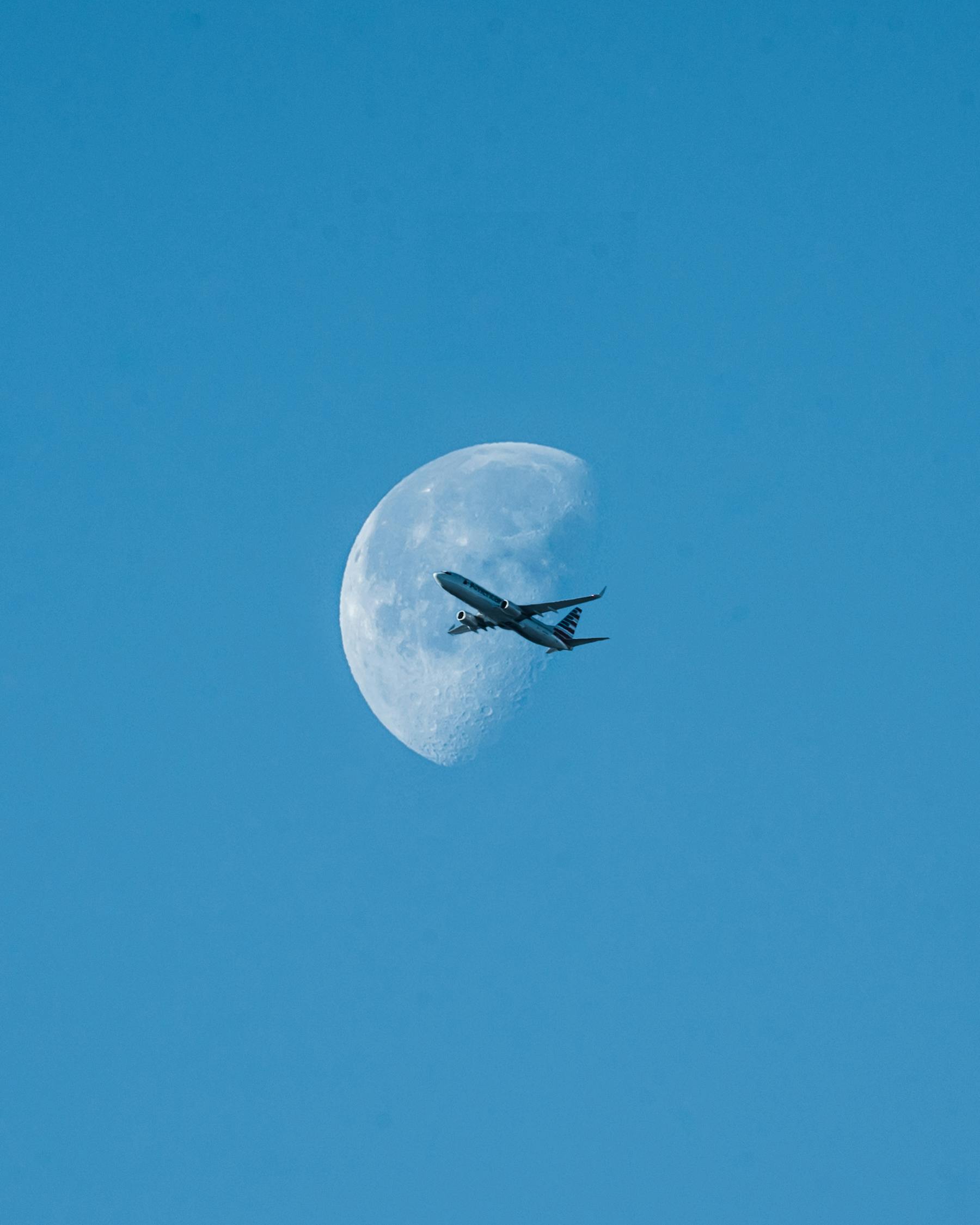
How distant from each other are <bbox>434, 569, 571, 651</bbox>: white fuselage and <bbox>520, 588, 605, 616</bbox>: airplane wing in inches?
17.9

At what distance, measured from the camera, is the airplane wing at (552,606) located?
11844 centimetres

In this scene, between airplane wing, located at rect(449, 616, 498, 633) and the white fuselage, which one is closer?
the white fuselage

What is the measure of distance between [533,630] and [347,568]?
14374 millimetres

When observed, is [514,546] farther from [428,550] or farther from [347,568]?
[347,568]

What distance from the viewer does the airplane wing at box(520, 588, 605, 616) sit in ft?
389

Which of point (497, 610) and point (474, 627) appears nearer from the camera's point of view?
point (497, 610)

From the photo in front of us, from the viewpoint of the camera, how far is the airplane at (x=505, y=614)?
389 ft

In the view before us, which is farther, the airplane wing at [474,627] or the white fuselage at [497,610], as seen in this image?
the airplane wing at [474,627]

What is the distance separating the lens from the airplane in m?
118

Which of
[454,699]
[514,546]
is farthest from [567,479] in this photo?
[454,699]

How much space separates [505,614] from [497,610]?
2.86ft

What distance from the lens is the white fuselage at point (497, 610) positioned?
118 m

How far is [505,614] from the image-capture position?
121m

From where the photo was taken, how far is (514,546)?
118 meters
